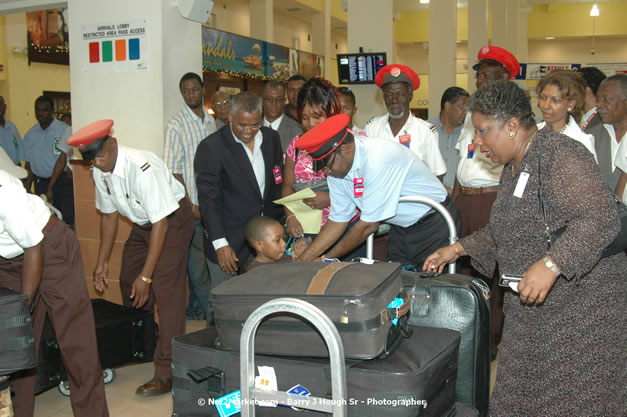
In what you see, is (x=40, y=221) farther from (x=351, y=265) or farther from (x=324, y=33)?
(x=324, y=33)

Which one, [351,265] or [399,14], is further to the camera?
[399,14]

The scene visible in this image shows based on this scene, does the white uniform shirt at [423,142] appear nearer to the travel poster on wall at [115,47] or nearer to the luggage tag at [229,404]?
the travel poster on wall at [115,47]

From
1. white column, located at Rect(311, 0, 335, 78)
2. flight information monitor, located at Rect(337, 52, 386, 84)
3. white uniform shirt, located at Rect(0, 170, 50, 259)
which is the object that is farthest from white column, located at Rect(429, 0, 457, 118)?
white uniform shirt, located at Rect(0, 170, 50, 259)

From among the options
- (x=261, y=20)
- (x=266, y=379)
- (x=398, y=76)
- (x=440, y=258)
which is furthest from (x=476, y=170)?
(x=261, y=20)

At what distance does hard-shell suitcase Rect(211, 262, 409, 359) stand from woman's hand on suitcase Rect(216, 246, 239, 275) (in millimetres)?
1739

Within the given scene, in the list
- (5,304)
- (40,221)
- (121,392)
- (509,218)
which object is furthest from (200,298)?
(509,218)

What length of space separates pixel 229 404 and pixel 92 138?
1790 mm

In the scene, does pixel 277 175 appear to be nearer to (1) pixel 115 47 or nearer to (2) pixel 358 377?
(1) pixel 115 47

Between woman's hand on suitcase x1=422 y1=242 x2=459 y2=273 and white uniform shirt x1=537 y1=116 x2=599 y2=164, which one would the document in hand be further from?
white uniform shirt x1=537 y1=116 x2=599 y2=164

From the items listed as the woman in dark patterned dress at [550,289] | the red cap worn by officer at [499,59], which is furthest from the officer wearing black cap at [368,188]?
the red cap worn by officer at [499,59]

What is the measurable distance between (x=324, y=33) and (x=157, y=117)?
12686 millimetres

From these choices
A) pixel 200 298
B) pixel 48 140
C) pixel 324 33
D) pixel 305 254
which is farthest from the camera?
pixel 324 33

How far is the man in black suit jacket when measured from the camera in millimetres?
3559

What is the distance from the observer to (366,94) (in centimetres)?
793
